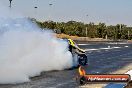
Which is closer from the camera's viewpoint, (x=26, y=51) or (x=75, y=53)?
(x=26, y=51)

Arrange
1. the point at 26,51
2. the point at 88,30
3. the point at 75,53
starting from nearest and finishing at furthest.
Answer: the point at 26,51 → the point at 75,53 → the point at 88,30

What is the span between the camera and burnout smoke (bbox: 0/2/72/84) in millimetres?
15109

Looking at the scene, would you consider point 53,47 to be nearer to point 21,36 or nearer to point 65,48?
point 65,48

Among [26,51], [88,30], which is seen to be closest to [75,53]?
[26,51]

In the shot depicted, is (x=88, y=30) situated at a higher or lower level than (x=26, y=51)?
lower

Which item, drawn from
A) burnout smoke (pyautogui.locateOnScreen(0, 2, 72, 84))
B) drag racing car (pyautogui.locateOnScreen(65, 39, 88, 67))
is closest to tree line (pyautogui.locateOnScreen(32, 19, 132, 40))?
drag racing car (pyautogui.locateOnScreen(65, 39, 88, 67))

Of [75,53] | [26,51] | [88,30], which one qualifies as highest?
[26,51]

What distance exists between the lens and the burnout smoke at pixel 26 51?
1511 cm

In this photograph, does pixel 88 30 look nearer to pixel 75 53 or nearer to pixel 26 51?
pixel 75 53

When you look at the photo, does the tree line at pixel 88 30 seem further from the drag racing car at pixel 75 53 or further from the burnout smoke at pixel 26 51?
the burnout smoke at pixel 26 51

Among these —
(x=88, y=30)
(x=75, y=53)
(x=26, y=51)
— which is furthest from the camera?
(x=88, y=30)

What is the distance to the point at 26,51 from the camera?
17.3 m

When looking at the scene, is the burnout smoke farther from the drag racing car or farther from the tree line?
the tree line

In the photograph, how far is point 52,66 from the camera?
67.4 ft
